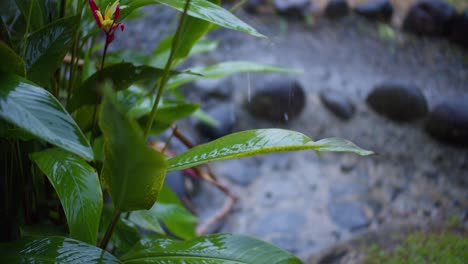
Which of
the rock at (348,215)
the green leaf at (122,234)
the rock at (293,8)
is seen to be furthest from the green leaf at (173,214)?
the rock at (293,8)

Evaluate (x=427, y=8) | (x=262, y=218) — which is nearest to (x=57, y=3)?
(x=262, y=218)

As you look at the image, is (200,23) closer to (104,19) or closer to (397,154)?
(104,19)

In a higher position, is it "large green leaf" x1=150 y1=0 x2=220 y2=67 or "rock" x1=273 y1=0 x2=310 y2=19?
"large green leaf" x1=150 y1=0 x2=220 y2=67

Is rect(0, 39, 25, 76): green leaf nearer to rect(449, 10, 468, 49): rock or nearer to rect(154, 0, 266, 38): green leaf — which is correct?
rect(154, 0, 266, 38): green leaf

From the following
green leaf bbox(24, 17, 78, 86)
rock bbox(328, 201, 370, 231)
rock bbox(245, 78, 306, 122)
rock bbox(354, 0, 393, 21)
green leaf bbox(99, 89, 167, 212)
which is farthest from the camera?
rock bbox(354, 0, 393, 21)

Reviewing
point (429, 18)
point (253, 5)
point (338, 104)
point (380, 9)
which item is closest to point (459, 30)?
point (429, 18)

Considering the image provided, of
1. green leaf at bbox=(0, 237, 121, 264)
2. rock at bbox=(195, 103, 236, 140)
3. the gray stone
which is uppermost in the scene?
green leaf at bbox=(0, 237, 121, 264)

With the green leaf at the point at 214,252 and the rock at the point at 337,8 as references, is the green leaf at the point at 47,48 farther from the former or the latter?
the rock at the point at 337,8

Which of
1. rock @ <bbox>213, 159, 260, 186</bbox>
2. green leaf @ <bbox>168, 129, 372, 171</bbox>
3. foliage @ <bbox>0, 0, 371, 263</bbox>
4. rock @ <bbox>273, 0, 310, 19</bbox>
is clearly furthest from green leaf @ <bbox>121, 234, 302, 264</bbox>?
rock @ <bbox>273, 0, 310, 19</bbox>

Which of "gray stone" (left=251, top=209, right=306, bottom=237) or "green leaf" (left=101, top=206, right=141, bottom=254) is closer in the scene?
"green leaf" (left=101, top=206, right=141, bottom=254)
